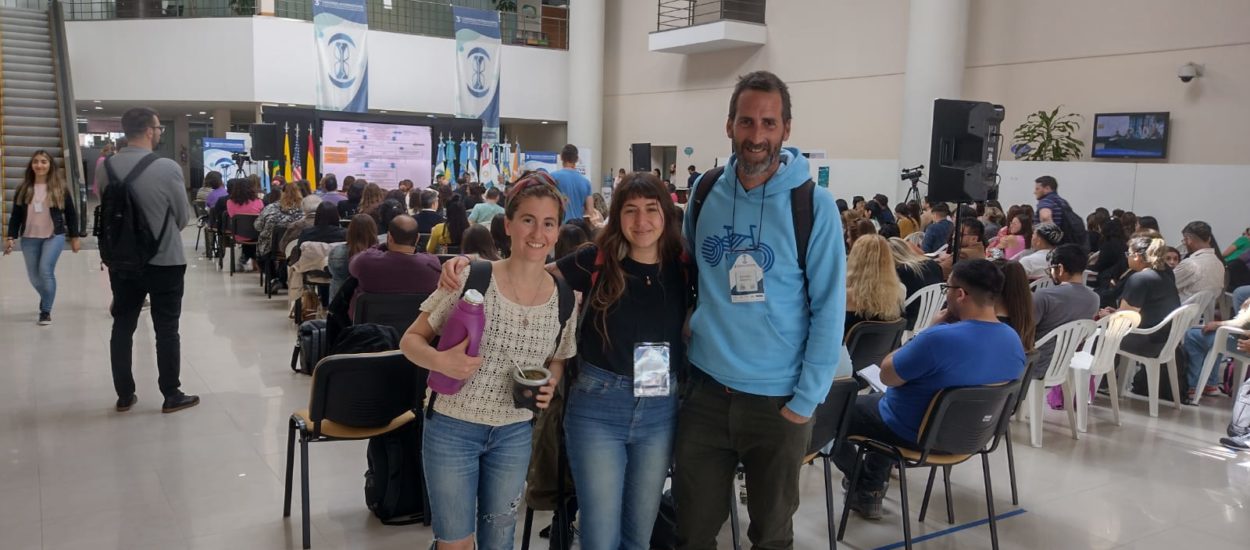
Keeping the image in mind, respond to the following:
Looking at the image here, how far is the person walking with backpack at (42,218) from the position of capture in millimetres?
6781

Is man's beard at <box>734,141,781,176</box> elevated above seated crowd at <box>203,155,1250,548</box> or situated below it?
above

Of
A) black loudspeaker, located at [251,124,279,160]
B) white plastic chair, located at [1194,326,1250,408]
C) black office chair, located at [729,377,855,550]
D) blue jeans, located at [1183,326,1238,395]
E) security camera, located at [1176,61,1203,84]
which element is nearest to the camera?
black office chair, located at [729,377,855,550]

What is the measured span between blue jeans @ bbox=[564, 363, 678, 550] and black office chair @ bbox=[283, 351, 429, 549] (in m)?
1.11

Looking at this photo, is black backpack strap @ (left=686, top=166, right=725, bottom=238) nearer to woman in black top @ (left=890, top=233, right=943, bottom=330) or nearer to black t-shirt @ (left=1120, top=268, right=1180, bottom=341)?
woman in black top @ (left=890, top=233, right=943, bottom=330)

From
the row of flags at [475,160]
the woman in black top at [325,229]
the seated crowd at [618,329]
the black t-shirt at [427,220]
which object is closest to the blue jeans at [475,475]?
the seated crowd at [618,329]

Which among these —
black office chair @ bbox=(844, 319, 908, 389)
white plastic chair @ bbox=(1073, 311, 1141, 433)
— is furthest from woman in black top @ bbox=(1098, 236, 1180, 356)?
black office chair @ bbox=(844, 319, 908, 389)

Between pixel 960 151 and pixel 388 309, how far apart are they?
399cm

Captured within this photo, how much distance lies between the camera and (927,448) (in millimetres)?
3309

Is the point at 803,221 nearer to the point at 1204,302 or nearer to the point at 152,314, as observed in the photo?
the point at 152,314

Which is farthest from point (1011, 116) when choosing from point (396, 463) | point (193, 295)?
point (396, 463)

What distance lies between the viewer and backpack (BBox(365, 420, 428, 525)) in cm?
351

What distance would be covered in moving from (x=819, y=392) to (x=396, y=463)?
6.56 feet

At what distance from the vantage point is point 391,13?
19.9m

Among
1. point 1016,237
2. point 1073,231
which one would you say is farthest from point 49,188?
point 1073,231
